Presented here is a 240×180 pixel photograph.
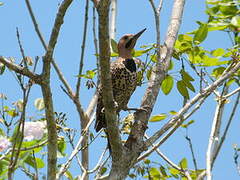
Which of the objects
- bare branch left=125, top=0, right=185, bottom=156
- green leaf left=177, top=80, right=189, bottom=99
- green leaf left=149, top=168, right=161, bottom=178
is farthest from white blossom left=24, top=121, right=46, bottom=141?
green leaf left=149, top=168, right=161, bottom=178

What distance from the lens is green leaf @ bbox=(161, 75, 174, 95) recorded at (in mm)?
3957

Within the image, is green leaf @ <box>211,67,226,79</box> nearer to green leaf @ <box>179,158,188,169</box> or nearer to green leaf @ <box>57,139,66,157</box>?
green leaf @ <box>179,158,188,169</box>

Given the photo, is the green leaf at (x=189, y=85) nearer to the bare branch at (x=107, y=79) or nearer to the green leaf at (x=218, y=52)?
the green leaf at (x=218, y=52)

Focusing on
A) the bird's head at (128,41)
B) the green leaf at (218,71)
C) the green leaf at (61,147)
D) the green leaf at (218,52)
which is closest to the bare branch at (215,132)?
the green leaf at (218,71)

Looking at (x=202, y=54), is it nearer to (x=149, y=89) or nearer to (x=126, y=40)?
(x=149, y=89)

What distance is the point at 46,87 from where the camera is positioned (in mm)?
2953

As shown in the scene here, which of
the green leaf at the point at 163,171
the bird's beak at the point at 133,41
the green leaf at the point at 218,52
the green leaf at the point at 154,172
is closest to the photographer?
the green leaf at the point at 218,52

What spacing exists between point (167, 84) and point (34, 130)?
1.19m

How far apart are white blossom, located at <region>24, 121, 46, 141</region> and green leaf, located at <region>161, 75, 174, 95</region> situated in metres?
1.08

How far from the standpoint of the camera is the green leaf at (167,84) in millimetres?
3957

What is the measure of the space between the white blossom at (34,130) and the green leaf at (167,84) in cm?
108

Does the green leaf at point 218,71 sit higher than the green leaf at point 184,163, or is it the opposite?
the green leaf at point 218,71

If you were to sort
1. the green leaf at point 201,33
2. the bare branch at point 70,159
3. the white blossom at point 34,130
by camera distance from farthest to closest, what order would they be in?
the bare branch at point 70,159
the white blossom at point 34,130
the green leaf at point 201,33

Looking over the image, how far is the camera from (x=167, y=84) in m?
3.98
